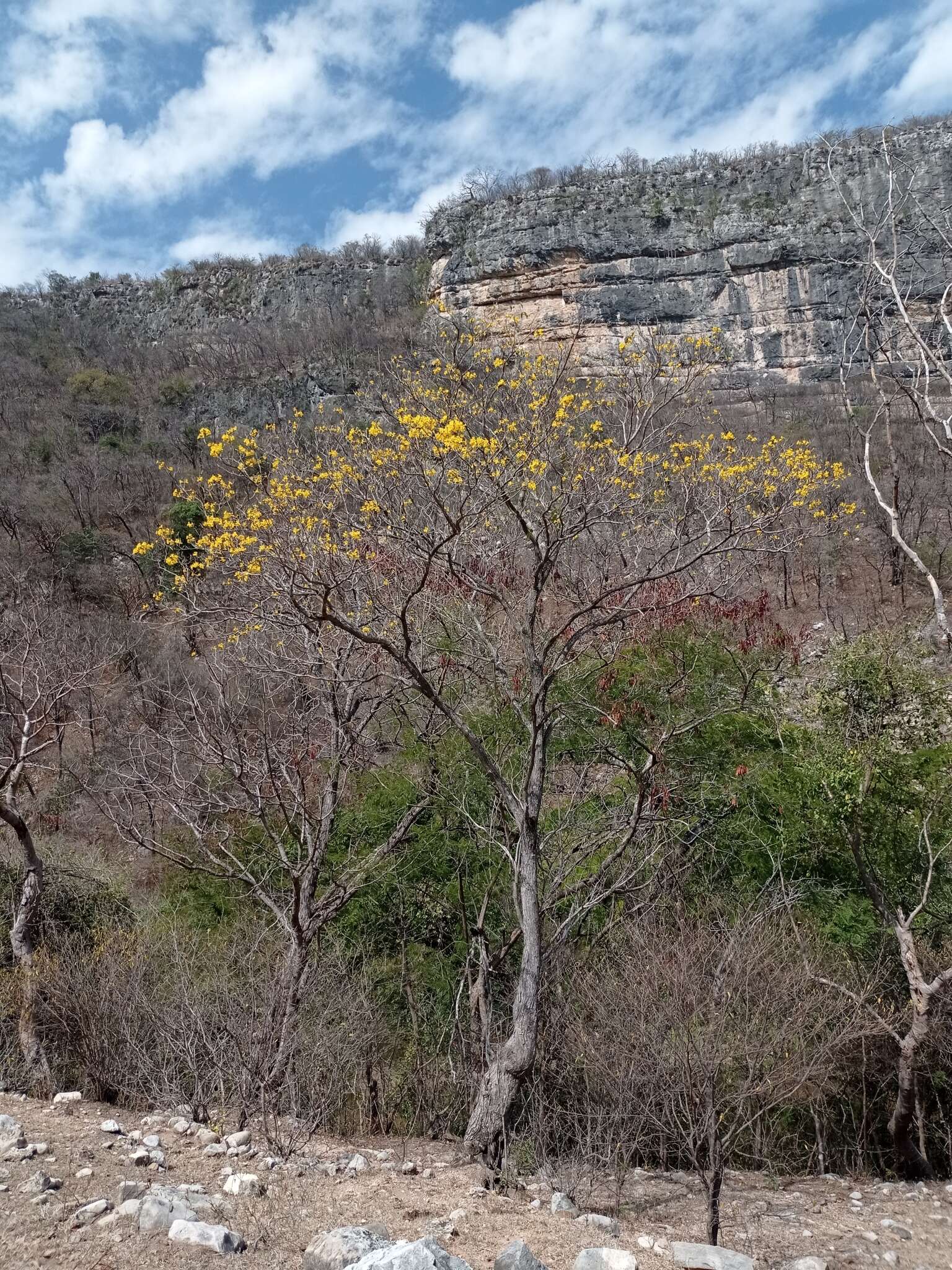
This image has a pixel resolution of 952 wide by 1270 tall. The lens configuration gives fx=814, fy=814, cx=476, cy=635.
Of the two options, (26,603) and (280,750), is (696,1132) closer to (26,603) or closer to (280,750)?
(280,750)

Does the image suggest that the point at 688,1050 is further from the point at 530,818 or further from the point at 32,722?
the point at 32,722

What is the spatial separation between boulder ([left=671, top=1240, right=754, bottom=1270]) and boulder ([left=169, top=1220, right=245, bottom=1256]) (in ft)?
5.79

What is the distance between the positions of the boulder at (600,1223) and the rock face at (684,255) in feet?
135

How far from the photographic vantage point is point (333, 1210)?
139 inches

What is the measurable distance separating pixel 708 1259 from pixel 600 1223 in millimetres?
695

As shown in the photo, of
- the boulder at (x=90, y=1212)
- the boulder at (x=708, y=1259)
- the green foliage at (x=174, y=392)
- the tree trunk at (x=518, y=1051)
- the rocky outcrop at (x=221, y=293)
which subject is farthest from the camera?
the rocky outcrop at (x=221, y=293)

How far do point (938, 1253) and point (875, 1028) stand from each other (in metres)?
2.09

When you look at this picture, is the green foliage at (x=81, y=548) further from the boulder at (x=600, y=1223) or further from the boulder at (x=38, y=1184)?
the boulder at (x=600, y=1223)

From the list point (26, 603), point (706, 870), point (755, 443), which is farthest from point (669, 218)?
point (706, 870)

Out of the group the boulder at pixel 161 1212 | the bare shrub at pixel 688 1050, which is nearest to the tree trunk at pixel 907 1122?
the bare shrub at pixel 688 1050

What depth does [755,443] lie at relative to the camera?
1569 cm

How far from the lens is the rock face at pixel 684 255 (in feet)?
138

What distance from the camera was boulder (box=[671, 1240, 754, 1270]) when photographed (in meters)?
3.19

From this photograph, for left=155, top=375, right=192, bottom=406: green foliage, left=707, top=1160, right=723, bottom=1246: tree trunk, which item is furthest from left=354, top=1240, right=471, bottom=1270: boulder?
left=155, top=375, right=192, bottom=406: green foliage
